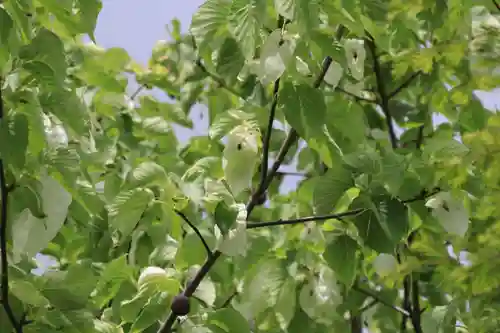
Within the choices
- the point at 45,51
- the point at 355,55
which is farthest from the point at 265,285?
the point at 45,51

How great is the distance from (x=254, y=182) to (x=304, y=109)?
61cm

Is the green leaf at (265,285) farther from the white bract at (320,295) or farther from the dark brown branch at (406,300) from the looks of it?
the dark brown branch at (406,300)

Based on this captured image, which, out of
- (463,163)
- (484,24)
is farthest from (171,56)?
(463,163)

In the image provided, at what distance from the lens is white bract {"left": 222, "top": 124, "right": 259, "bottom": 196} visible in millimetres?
868

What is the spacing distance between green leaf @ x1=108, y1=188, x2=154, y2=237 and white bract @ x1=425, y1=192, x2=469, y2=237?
422mm

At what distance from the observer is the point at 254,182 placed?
143 cm

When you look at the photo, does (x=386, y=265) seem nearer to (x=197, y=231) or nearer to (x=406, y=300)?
(x=406, y=300)

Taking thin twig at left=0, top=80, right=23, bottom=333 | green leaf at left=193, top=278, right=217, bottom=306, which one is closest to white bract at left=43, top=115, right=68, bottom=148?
thin twig at left=0, top=80, right=23, bottom=333

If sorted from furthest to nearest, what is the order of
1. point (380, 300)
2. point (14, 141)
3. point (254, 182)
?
point (380, 300) < point (254, 182) < point (14, 141)

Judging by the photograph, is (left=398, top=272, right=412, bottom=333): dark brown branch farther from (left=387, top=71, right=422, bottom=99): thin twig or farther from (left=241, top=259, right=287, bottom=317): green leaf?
(left=241, top=259, right=287, bottom=317): green leaf

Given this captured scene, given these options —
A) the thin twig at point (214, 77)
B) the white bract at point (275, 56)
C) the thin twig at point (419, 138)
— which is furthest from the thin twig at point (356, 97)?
the white bract at point (275, 56)

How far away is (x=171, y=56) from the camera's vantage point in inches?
66.9

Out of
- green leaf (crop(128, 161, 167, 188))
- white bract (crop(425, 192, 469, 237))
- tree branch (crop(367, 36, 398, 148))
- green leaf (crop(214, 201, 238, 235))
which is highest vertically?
green leaf (crop(214, 201, 238, 235))

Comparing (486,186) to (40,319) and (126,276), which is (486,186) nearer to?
(126,276)
